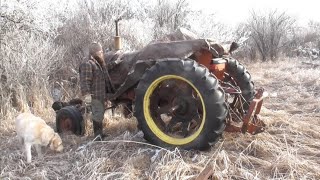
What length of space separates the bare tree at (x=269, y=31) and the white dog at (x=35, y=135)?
16681mm

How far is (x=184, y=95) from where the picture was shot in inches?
200

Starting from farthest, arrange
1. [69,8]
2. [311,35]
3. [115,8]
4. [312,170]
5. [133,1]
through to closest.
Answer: [311,35]
[133,1]
[115,8]
[69,8]
[312,170]

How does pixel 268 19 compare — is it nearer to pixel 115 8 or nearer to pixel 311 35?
pixel 311 35

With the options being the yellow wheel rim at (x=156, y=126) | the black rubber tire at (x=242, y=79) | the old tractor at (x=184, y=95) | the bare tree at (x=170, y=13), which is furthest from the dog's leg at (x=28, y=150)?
the bare tree at (x=170, y=13)

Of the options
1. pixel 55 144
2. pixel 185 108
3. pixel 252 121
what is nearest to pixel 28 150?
pixel 55 144

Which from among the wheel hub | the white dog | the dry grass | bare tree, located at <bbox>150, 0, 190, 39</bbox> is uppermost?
bare tree, located at <bbox>150, 0, 190, 39</bbox>

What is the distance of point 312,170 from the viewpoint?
14.2ft

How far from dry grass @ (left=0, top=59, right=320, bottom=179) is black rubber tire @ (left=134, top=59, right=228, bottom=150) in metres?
0.20

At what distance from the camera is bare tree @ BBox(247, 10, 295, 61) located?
20.9 meters

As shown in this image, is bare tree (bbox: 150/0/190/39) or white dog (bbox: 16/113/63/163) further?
bare tree (bbox: 150/0/190/39)

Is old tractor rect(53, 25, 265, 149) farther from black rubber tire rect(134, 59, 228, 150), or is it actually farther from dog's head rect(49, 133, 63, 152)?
dog's head rect(49, 133, 63, 152)

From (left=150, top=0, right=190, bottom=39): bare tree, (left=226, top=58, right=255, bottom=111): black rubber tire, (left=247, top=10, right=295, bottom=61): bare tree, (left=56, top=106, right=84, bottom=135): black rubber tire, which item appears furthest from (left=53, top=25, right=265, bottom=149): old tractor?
(left=247, top=10, right=295, bottom=61): bare tree

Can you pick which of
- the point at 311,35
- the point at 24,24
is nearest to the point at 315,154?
the point at 24,24

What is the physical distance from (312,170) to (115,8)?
11.0 meters
